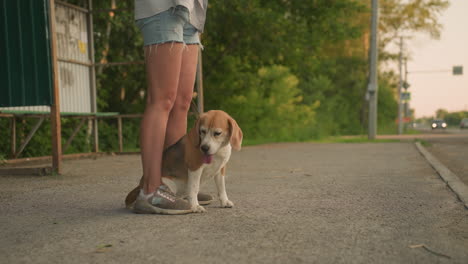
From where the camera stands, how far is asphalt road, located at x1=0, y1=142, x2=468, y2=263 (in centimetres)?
250

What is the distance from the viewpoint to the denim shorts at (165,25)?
11.8ft

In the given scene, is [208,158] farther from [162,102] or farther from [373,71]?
[373,71]

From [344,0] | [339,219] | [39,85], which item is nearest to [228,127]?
[339,219]

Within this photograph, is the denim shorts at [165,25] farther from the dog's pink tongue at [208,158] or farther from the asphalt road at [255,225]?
the asphalt road at [255,225]

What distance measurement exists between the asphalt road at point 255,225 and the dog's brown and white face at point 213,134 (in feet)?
1.53

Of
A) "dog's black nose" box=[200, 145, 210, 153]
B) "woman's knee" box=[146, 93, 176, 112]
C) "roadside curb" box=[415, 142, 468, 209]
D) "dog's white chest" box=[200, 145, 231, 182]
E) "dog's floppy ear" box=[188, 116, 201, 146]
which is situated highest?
"woman's knee" box=[146, 93, 176, 112]

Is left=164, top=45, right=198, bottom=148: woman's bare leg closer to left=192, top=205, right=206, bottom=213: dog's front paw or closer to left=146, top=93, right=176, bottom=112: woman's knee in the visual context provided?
left=146, top=93, right=176, bottom=112: woman's knee

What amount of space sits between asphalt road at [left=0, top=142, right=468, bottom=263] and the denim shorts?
1.26m

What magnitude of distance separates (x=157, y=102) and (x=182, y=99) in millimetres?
374

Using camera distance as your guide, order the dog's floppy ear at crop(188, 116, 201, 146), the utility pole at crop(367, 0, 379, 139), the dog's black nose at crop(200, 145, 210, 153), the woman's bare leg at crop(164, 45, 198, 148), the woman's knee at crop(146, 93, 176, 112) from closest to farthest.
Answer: the dog's black nose at crop(200, 145, 210, 153), the dog's floppy ear at crop(188, 116, 201, 146), the woman's knee at crop(146, 93, 176, 112), the woman's bare leg at crop(164, 45, 198, 148), the utility pole at crop(367, 0, 379, 139)

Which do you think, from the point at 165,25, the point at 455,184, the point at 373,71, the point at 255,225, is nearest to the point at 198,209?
the point at 255,225

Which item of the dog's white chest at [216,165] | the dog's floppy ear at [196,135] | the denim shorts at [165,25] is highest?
the denim shorts at [165,25]

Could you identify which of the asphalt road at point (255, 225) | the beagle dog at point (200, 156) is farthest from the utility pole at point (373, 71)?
the beagle dog at point (200, 156)

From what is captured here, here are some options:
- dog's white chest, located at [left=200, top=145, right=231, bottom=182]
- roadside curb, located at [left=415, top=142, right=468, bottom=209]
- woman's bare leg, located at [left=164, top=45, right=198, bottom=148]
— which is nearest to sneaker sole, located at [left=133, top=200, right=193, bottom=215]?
dog's white chest, located at [left=200, top=145, right=231, bottom=182]
